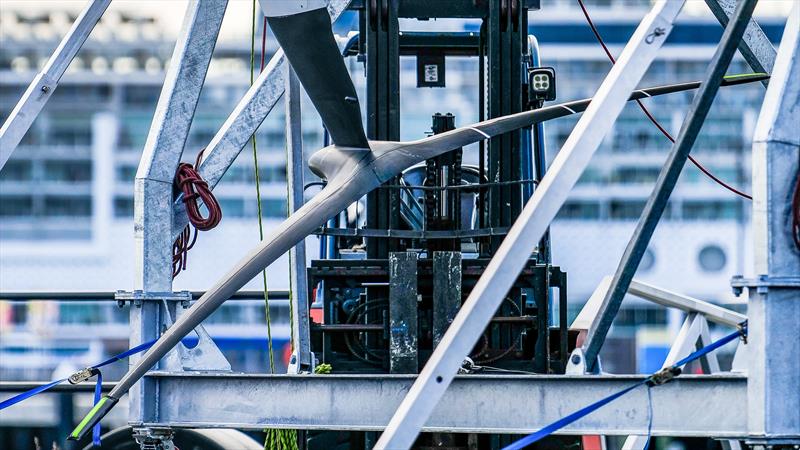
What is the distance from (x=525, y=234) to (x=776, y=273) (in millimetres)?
1034

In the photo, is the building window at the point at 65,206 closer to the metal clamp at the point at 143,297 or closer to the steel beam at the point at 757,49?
the steel beam at the point at 757,49

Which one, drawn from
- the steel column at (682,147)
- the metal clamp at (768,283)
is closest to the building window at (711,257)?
the steel column at (682,147)

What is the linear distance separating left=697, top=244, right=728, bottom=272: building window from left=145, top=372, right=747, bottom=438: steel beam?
87.0 m

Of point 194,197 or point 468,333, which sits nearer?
point 468,333

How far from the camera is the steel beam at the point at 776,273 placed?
19.4 ft

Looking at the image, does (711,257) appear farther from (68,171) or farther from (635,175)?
(68,171)

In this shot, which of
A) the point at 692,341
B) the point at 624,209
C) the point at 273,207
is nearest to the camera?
the point at 692,341

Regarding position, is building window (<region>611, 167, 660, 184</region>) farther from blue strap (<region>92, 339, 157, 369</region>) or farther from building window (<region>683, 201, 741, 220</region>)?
blue strap (<region>92, 339, 157, 369</region>)

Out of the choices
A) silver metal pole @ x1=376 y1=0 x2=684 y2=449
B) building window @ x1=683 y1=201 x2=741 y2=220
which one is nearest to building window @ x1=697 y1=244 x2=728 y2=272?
building window @ x1=683 y1=201 x2=741 y2=220

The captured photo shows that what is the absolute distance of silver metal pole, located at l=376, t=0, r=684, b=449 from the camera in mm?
5777

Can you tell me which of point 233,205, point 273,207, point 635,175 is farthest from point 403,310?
point 635,175

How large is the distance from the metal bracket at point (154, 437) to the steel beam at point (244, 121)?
45.9 inches

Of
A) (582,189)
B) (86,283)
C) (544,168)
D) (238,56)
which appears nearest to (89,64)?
(238,56)

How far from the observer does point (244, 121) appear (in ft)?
27.2
